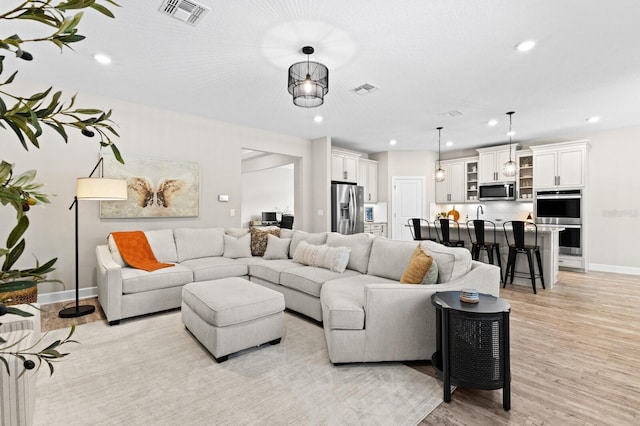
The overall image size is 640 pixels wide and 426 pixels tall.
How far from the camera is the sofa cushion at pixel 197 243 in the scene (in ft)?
14.9

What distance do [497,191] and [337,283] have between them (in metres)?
5.52

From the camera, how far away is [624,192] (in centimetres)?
588

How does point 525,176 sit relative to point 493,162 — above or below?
below

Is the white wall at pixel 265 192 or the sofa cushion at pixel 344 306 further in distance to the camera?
the white wall at pixel 265 192

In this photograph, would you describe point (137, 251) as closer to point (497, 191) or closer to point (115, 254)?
point (115, 254)

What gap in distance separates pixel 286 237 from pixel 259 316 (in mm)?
2281

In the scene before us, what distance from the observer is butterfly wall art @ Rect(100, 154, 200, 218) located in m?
4.45

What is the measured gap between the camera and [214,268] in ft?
13.6

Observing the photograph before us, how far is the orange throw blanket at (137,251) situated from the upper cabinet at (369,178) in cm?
501

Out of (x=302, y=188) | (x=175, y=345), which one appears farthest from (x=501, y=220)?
(x=175, y=345)

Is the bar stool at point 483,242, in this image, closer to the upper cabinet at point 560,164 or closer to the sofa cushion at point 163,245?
the upper cabinet at point 560,164

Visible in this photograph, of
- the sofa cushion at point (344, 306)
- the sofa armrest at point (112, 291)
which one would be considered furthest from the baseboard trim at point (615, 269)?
the sofa armrest at point (112, 291)

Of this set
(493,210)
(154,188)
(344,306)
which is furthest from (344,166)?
(344,306)

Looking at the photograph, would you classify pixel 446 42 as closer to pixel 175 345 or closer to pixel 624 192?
pixel 175 345
